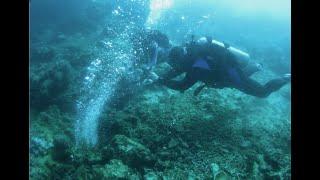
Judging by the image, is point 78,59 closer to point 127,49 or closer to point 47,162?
point 127,49

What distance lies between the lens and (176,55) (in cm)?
662

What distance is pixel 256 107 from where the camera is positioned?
379 inches

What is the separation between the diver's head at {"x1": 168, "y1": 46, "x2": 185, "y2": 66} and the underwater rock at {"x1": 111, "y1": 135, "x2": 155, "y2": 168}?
205cm

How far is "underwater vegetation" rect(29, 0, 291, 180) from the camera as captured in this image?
5.57m

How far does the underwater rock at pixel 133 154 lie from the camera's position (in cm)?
556

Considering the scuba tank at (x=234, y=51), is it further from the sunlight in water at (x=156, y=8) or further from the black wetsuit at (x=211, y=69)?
the sunlight in water at (x=156, y=8)

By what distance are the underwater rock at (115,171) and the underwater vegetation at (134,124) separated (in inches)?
0.7

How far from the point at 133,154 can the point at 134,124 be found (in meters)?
1.29

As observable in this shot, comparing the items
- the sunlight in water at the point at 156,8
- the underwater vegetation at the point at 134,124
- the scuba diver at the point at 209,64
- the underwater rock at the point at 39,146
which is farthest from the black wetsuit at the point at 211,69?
Answer: the sunlight in water at the point at 156,8

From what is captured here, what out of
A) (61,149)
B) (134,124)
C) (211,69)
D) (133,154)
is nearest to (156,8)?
(134,124)

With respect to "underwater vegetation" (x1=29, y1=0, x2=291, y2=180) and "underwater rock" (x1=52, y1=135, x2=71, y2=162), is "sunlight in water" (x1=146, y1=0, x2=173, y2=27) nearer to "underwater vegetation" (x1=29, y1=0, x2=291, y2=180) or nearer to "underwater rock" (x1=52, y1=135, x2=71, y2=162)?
"underwater vegetation" (x1=29, y1=0, x2=291, y2=180)

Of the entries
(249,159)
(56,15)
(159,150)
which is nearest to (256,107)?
(249,159)

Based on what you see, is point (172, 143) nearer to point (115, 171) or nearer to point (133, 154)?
point (133, 154)

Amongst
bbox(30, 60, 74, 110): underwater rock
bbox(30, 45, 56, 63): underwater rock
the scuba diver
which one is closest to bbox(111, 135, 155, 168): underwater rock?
the scuba diver
